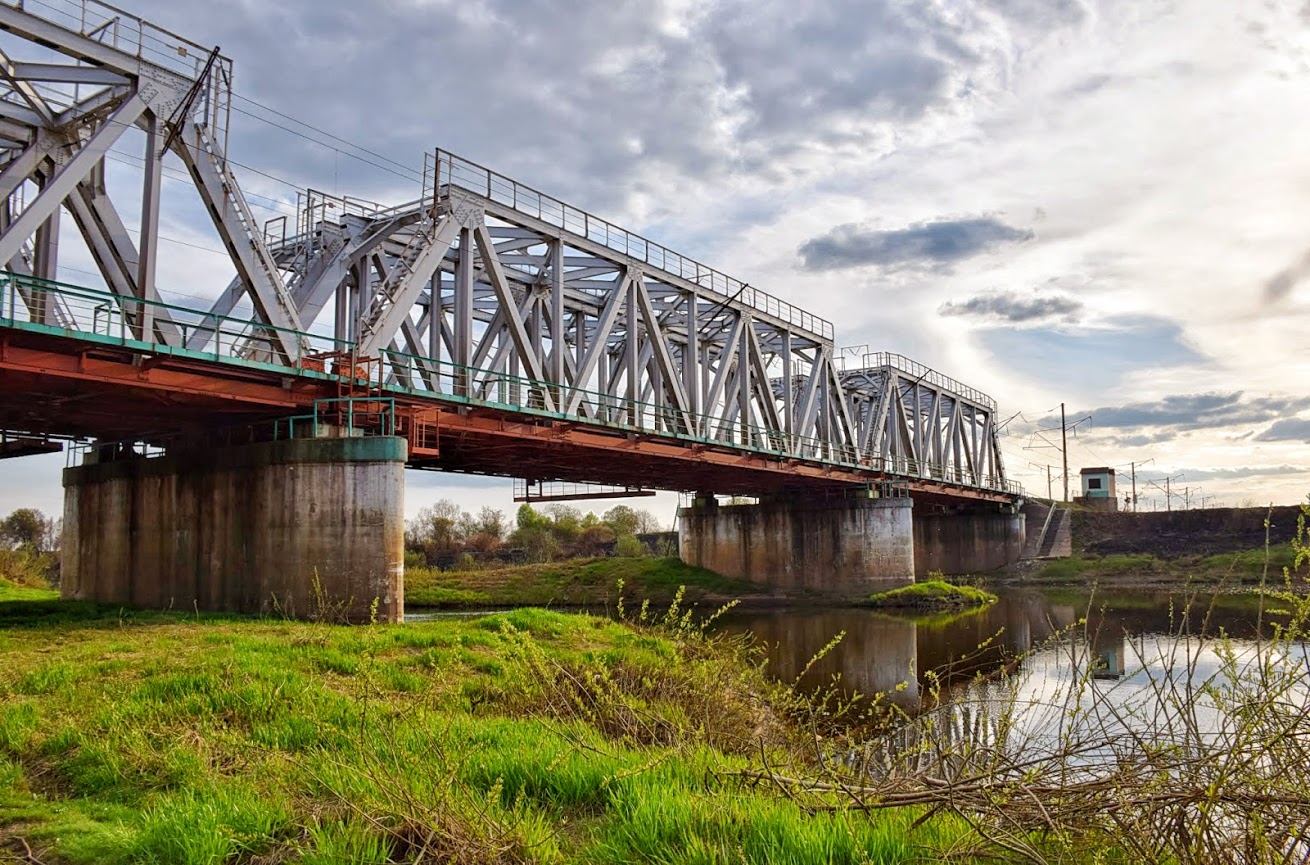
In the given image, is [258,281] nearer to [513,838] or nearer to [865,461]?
[513,838]

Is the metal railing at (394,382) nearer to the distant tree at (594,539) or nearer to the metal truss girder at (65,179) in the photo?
the metal truss girder at (65,179)

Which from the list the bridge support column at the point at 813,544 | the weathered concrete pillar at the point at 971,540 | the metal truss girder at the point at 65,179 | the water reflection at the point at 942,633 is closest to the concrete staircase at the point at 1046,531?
the weathered concrete pillar at the point at 971,540

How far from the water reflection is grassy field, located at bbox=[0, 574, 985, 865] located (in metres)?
7.77

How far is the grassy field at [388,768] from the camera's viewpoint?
579cm

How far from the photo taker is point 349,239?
32906 millimetres

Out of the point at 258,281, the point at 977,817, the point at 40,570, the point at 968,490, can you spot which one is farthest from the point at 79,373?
the point at 968,490

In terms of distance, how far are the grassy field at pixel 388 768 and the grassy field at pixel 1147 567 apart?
→ 197 feet

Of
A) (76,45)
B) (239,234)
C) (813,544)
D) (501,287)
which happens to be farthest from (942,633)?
(76,45)

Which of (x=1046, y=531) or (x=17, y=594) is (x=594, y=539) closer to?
(x=1046, y=531)

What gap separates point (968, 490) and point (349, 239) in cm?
5346

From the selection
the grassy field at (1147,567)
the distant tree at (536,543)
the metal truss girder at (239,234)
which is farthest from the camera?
the distant tree at (536,543)

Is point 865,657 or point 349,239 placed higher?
point 349,239

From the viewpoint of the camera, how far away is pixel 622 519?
4031 inches

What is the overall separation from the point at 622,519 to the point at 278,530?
79.4 metres
